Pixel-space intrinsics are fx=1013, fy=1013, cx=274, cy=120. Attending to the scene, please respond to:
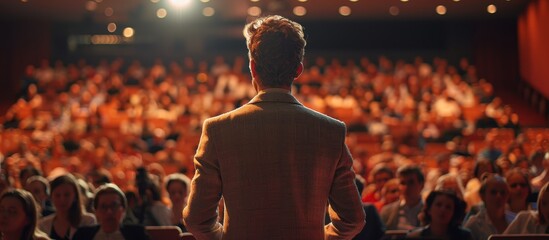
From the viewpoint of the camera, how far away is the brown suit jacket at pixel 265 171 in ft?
8.39

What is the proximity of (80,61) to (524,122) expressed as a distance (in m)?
10.1

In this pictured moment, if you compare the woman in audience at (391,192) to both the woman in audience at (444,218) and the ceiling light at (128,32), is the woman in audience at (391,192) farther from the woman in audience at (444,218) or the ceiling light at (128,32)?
the ceiling light at (128,32)

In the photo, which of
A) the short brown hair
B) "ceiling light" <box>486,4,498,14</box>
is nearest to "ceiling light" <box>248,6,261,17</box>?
"ceiling light" <box>486,4,498,14</box>

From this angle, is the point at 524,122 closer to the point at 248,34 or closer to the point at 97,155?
the point at 97,155

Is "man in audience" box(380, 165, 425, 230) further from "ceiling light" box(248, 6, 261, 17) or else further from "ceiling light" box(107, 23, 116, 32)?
"ceiling light" box(107, 23, 116, 32)

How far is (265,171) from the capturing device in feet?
8.41

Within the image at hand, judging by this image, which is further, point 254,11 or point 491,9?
point 254,11

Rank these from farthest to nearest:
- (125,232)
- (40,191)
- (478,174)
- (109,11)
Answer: (109,11) → (478,174) → (40,191) → (125,232)

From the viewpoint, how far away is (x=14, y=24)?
80.5 feet

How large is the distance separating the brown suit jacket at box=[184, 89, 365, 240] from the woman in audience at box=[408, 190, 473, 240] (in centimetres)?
252

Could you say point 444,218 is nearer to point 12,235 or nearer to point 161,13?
point 12,235

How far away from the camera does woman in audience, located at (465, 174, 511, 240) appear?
5.52 meters

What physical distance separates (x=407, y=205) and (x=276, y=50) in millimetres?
4041

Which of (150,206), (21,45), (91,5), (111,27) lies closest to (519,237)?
(150,206)
